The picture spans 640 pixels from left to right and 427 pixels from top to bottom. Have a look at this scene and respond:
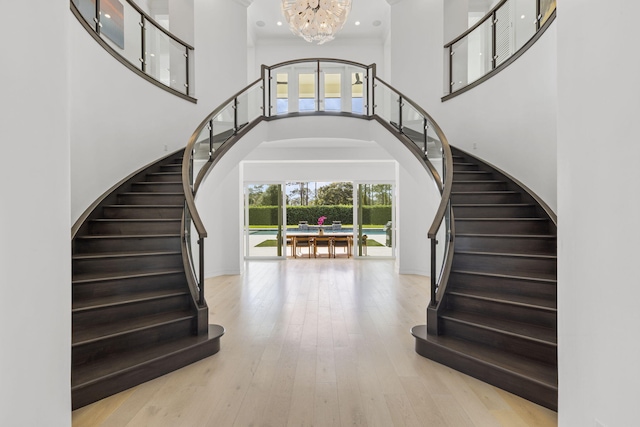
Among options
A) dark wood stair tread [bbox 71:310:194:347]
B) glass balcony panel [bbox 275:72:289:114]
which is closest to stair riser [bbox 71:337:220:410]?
dark wood stair tread [bbox 71:310:194:347]

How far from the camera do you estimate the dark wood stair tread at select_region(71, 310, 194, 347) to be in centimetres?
283

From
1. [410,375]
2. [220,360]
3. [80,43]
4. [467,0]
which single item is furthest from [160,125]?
[467,0]

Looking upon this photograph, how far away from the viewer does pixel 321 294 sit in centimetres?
587

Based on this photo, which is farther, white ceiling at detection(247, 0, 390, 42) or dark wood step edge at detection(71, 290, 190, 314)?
white ceiling at detection(247, 0, 390, 42)

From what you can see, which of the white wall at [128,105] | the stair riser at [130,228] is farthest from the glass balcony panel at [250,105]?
the stair riser at [130,228]

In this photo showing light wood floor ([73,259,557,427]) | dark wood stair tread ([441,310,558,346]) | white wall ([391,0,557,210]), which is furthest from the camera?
white wall ([391,0,557,210])

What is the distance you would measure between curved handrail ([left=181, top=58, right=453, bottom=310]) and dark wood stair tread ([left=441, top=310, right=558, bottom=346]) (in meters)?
0.35

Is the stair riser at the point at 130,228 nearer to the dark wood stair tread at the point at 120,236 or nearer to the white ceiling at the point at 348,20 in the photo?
the dark wood stair tread at the point at 120,236

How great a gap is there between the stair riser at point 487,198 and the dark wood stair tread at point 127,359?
372cm

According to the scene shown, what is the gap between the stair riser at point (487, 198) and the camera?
4.99 metres

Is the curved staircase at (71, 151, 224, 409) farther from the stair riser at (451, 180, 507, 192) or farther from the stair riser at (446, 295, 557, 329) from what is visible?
the stair riser at (451, 180, 507, 192)

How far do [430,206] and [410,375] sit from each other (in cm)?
509

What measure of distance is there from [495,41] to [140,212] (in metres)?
6.06

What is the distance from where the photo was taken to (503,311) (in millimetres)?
3299
